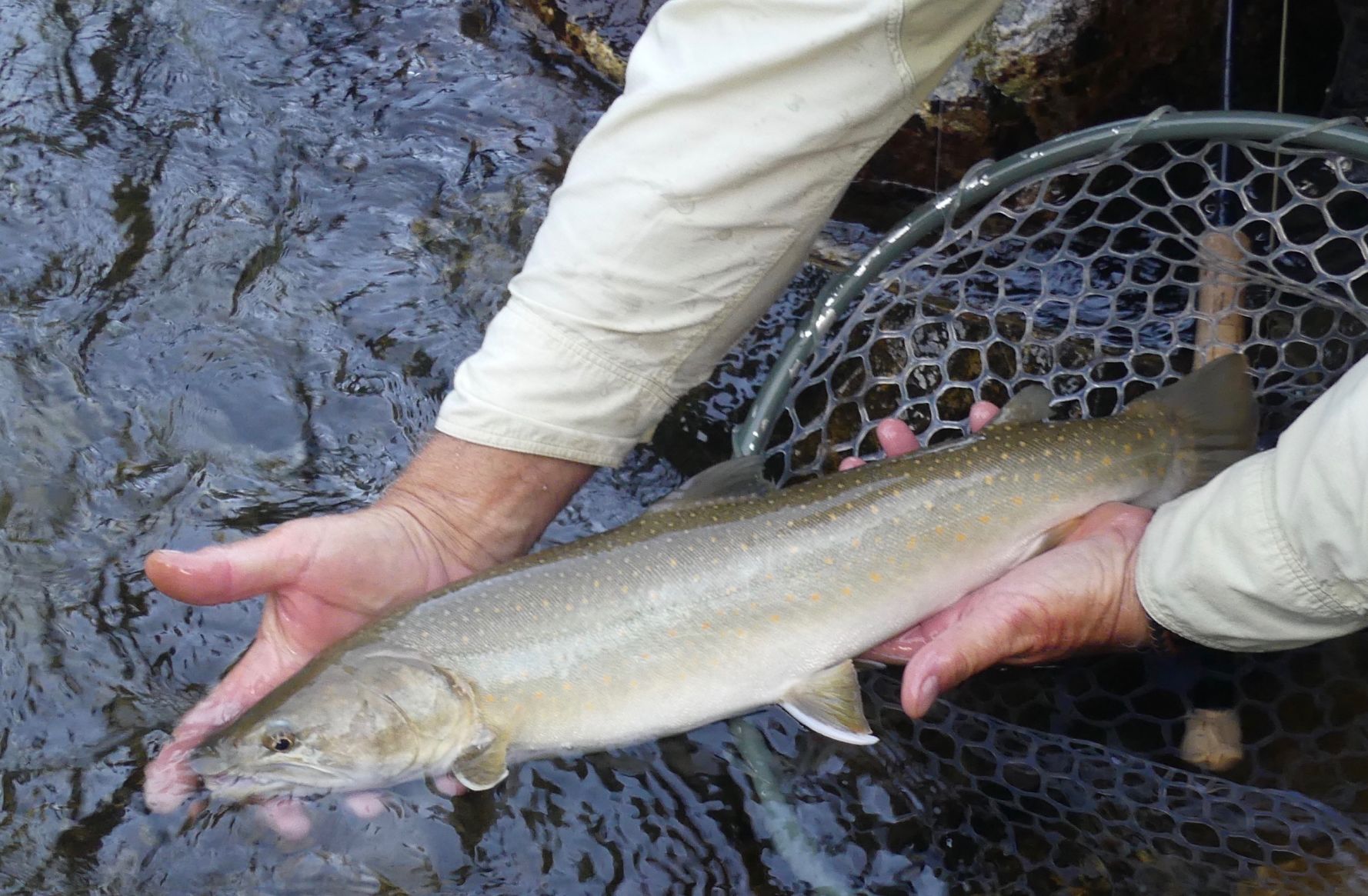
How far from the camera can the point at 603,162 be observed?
240 cm

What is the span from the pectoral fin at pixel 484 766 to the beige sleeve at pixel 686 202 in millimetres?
613

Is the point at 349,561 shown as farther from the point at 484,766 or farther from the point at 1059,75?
the point at 1059,75

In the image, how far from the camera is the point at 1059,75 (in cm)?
348

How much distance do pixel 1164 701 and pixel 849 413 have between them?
1023 mm

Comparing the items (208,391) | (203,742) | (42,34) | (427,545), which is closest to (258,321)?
(208,391)

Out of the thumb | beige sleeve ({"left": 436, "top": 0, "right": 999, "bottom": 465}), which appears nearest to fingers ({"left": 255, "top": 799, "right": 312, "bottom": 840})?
the thumb

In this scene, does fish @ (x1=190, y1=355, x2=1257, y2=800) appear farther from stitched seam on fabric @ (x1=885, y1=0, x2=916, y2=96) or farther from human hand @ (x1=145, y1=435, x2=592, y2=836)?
stitched seam on fabric @ (x1=885, y1=0, x2=916, y2=96)

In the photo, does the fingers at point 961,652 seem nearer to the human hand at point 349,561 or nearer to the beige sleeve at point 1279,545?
the beige sleeve at point 1279,545

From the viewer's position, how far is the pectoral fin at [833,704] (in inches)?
92.4

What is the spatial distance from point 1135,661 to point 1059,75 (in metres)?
1.74

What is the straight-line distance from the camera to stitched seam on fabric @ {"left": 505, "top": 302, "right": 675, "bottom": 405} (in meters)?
2.46

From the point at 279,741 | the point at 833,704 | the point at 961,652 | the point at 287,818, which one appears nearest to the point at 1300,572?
the point at 961,652

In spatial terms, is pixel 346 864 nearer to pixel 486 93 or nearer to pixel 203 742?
pixel 203 742

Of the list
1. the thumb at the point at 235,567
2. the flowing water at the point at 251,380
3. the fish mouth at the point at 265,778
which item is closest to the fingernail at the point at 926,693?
the flowing water at the point at 251,380
